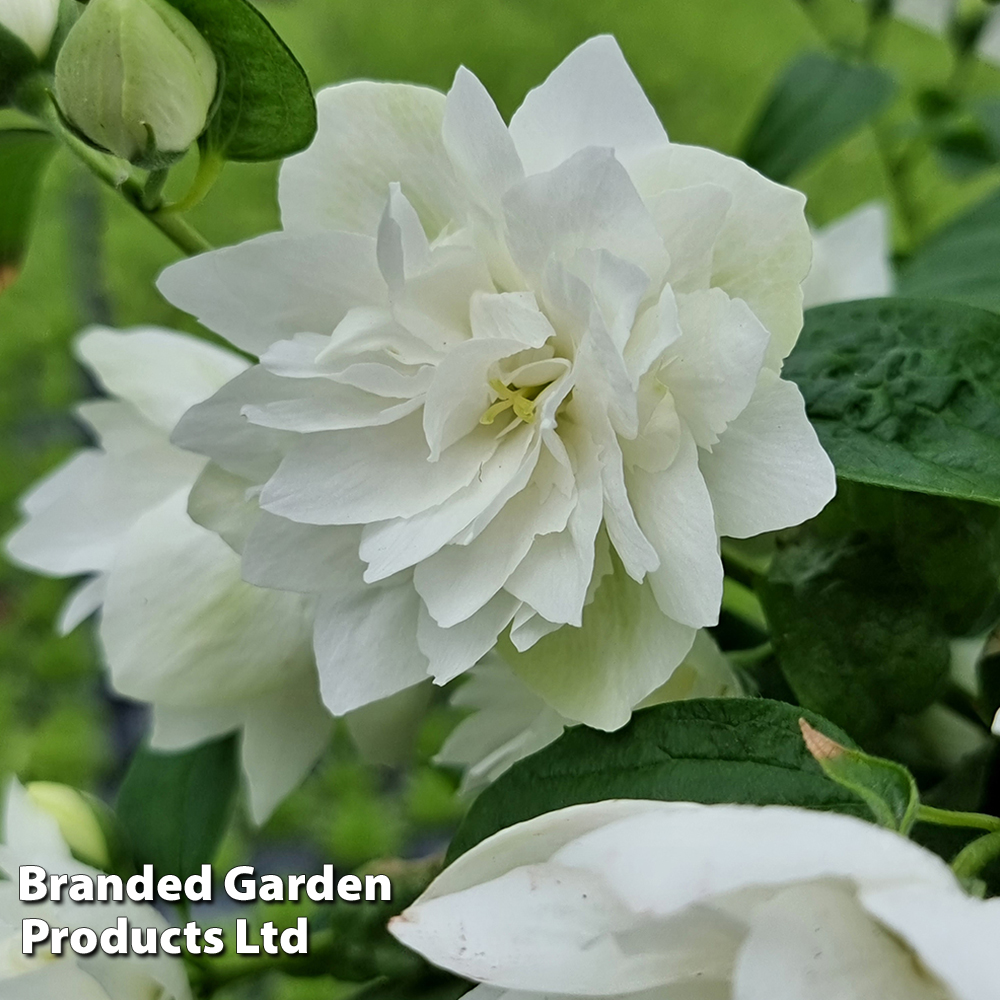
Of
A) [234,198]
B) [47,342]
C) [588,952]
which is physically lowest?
[47,342]

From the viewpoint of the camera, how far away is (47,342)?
82 cm

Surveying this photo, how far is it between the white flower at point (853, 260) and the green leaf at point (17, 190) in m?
0.27

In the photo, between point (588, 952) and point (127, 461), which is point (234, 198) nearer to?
point (127, 461)

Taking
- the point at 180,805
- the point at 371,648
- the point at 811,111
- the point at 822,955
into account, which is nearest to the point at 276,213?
the point at 811,111

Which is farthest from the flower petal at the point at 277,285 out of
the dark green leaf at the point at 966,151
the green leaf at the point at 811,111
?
the dark green leaf at the point at 966,151

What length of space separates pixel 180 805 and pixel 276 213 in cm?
47

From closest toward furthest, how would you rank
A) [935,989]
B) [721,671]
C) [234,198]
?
1. [935,989]
2. [721,671]
3. [234,198]

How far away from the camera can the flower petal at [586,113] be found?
0.67ft

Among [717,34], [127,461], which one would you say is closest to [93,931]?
[127,461]

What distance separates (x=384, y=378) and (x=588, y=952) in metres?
0.11

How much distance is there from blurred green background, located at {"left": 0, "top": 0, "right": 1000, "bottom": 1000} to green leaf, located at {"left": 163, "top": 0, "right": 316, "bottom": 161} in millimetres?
519

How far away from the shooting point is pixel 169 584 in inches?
10.9

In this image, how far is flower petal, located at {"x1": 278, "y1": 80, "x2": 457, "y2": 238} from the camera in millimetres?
216

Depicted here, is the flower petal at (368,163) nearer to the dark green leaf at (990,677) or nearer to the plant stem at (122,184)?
the plant stem at (122,184)
